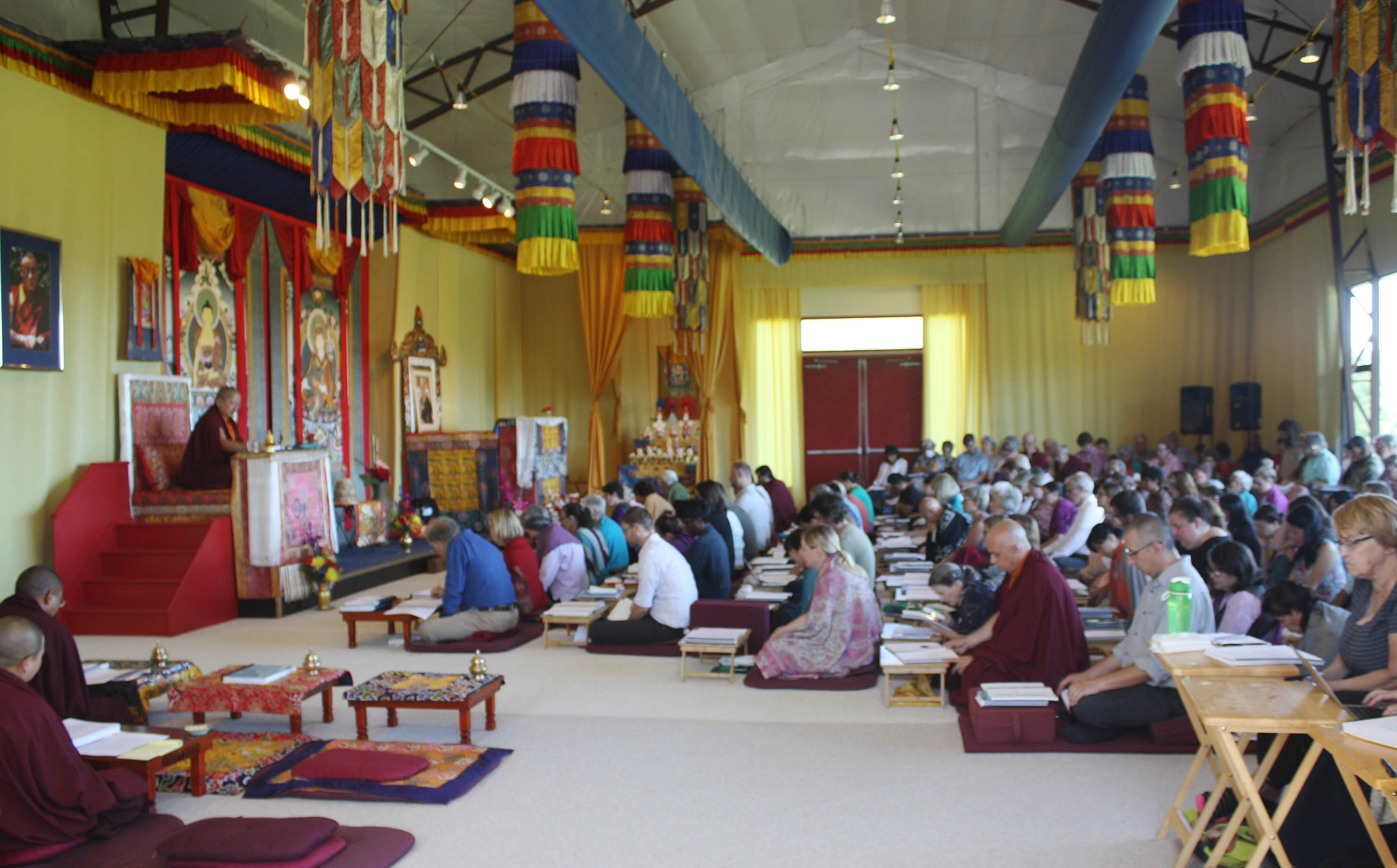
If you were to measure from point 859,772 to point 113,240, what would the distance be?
738 cm

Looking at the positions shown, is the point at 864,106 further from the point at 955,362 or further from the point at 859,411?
the point at 859,411

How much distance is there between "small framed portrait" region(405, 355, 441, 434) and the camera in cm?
1362

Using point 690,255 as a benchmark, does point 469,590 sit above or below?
below

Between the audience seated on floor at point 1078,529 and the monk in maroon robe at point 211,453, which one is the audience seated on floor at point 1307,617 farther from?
the monk in maroon robe at point 211,453

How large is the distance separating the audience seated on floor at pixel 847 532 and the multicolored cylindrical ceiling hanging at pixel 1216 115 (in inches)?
144

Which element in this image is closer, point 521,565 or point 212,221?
point 521,565

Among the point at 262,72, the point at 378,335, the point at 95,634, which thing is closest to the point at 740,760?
the point at 95,634

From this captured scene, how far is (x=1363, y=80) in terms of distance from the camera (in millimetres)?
5320

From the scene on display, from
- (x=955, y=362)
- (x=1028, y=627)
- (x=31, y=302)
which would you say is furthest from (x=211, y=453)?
(x=955, y=362)

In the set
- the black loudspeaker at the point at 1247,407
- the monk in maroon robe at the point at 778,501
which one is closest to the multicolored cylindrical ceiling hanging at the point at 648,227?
the monk in maroon robe at the point at 778,501

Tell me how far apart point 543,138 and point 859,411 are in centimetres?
1011

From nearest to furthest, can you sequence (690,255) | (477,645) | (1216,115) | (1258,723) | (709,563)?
(1258,723) < (477,645) < (709,563) < (1216,115) < (690,255)

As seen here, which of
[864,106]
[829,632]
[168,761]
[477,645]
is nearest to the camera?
[168,761]

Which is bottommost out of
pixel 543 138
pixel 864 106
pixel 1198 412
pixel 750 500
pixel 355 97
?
pixel 750 500
